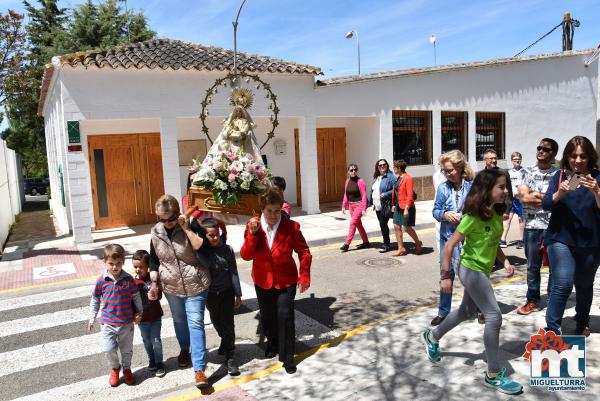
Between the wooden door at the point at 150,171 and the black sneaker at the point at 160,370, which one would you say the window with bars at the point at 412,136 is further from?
the black sneaker at the point at 160,370

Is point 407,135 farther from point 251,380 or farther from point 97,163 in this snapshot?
point 251,380

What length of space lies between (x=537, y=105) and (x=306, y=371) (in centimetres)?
1710

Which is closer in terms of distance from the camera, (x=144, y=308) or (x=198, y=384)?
(x=198, y=384)

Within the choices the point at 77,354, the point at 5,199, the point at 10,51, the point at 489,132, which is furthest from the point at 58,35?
the point at 77,354

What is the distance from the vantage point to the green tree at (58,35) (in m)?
26.4

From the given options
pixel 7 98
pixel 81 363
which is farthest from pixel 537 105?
pixel 7 98

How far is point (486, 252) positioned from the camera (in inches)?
150

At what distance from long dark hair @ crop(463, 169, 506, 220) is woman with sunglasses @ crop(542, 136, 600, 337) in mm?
907

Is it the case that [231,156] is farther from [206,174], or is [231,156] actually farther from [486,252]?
[486,252]

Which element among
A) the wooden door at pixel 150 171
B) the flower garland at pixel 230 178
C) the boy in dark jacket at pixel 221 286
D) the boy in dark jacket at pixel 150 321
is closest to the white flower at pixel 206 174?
the flower garland at pixel 230 178

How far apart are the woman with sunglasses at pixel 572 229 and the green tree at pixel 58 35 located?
25989mm

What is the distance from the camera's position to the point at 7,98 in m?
21.6

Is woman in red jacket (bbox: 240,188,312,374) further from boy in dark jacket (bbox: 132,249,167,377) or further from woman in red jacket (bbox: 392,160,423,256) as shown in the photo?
woman in red jacket (bbox: 392,160,423,256)

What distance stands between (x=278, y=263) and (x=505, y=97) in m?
15.3
